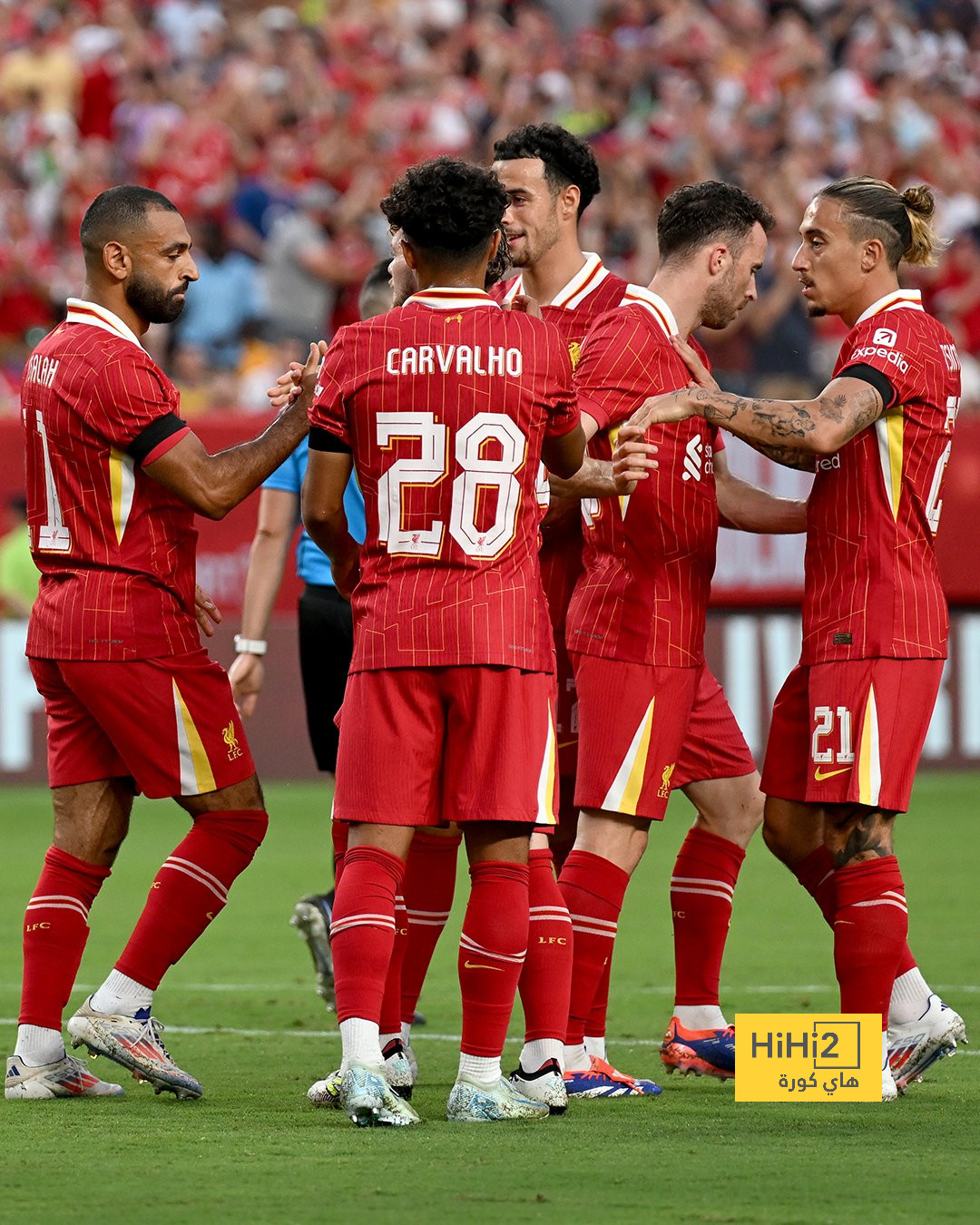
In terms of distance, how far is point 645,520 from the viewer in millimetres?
5547

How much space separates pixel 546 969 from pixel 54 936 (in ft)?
4.36

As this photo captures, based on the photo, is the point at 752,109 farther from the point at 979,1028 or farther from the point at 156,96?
Result: the point at 979,1028

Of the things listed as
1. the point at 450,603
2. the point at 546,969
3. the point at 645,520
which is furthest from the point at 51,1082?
the point at 645,520

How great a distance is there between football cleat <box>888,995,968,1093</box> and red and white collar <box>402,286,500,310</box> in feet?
7.44

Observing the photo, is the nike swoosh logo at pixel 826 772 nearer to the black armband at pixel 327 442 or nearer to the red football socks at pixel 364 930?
the red football socks at pixel 364 930

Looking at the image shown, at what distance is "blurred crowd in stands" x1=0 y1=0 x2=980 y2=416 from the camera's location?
1534cm

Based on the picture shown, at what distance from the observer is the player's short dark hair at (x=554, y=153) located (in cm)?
Result: 602

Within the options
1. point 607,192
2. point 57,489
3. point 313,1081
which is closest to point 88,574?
point 57,489

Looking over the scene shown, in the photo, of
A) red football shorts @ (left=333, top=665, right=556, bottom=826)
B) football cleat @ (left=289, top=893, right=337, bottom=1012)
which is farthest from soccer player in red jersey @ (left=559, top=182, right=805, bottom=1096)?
football cleat @ (left=289, top=893, right=337, bottom=1012)

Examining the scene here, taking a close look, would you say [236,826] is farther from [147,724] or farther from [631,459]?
[631,459]

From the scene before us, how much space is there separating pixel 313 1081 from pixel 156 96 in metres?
13.2

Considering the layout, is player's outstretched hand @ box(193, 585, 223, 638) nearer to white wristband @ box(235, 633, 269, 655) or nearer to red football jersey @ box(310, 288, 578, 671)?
red football jersey @ box(310, 288, 578, 671)

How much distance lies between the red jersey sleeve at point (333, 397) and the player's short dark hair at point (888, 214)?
4.96ft

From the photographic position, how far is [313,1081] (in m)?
5.58
